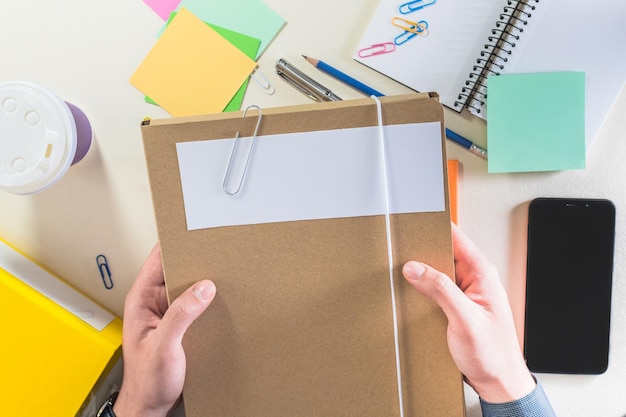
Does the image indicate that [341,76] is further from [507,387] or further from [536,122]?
[507,387]

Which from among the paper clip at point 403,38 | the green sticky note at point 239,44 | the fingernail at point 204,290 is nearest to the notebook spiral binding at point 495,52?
the paper clip at point 403,38

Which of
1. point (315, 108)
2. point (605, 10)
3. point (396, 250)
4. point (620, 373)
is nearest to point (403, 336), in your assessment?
point (396, 250)

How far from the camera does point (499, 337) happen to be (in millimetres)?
635

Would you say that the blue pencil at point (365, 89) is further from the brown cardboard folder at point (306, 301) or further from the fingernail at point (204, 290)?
the fingernail at point (204, 290)

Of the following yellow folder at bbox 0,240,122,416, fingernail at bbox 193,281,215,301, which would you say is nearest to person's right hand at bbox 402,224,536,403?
fingernail at bbox 193,281,215,301

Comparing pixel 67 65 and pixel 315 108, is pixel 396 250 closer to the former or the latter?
pixel 315 108

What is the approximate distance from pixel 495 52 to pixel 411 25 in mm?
130

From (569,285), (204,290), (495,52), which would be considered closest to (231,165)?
(204,290)

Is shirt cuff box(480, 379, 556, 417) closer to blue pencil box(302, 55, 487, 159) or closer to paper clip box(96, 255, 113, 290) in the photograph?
blue pencil box(302, 55, 487, 159)

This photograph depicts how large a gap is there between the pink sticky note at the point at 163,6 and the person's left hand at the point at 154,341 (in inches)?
14.4

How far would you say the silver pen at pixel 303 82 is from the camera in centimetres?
75

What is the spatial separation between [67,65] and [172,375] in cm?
51

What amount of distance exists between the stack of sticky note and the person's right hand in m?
0.40

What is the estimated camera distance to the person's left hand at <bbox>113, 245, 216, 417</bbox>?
546 mm
